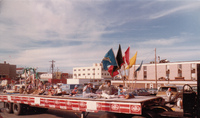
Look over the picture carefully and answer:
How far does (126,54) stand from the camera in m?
11.9

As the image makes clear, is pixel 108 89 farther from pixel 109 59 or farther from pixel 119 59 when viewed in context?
pixel 119 59

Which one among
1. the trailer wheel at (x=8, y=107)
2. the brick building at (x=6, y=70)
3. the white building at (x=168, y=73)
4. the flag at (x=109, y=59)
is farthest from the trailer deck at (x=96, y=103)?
the brick building at (x=6, y=70)

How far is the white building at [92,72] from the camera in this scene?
335 feet

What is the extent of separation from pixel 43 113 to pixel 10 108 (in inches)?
102

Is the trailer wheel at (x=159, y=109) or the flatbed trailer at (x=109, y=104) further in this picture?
the trailer wheel at (x=159, y=109)

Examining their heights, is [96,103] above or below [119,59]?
below

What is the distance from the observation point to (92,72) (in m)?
105

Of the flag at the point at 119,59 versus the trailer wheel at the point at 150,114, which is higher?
the flag at the point at 119,59

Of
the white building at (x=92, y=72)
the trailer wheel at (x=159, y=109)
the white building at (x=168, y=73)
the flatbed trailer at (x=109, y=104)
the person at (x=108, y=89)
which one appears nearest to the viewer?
the flatbed trailer at (x=109, y=104)

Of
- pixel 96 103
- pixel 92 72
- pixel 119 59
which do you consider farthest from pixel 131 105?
pixel 92 72

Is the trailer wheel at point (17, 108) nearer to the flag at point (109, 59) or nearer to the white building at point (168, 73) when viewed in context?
the flag at point (109, 59)

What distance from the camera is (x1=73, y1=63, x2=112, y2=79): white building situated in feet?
335

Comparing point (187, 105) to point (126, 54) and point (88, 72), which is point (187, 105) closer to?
point (126, 54)

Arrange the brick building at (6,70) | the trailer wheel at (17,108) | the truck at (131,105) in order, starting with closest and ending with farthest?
1. the truck at (131,105)
2. the trailer wheel at (17,108)
3. the brick building at (6,70)
